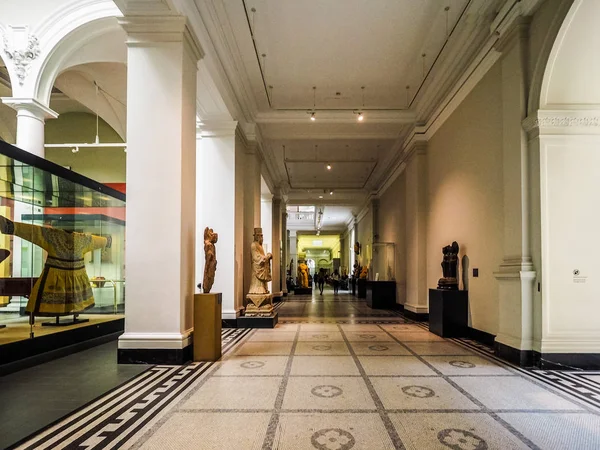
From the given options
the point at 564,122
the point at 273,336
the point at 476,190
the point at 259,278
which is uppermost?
the point at 564,122

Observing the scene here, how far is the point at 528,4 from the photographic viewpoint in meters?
5.53

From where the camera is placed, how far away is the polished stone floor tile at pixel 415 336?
7.58m

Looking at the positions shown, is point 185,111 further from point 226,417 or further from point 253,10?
point 226,417

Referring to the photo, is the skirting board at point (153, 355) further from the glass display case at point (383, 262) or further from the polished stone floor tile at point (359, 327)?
the glass display case at point (383, 262)

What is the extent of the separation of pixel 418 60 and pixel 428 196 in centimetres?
372

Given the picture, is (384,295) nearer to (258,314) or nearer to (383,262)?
(383,262)

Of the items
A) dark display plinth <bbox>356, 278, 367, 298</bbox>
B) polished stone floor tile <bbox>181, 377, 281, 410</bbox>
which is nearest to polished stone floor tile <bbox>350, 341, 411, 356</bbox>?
polished stone floor tile <bbox>181, 377, 281, 410</bbox>

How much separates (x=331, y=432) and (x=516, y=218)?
13.6 feet

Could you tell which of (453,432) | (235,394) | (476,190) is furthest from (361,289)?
(453,432)

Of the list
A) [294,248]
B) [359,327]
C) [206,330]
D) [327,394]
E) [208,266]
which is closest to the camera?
[327,394]

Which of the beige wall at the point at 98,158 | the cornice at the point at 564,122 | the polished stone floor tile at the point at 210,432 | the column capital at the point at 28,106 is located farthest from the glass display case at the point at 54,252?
the cornice at the point at 564,122

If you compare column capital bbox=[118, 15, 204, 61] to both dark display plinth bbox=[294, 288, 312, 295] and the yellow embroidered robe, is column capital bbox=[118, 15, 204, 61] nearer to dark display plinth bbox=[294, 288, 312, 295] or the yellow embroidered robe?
the yellow embroidered robe

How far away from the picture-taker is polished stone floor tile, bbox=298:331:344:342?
7.67 metres

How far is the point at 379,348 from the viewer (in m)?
6.76
